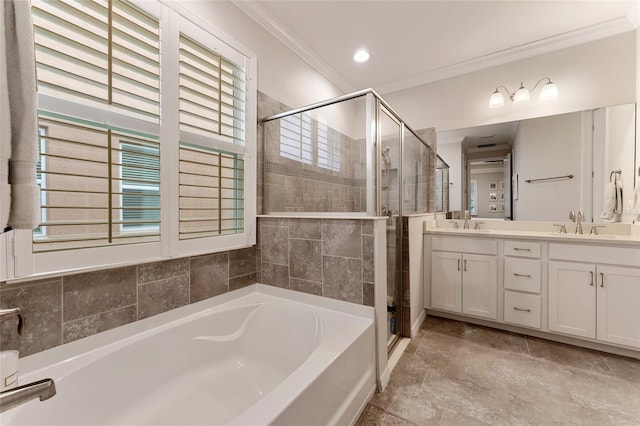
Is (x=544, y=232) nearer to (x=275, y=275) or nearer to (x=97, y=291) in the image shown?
(x=275, y=275)

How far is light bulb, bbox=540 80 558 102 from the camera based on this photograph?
7.70 feet

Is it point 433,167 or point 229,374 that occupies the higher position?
point 433,167

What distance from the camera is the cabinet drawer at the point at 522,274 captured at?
2141 millimetres

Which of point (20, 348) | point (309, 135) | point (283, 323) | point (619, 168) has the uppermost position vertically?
point (309, 135)

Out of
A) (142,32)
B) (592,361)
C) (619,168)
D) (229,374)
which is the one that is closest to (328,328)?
(229,374)

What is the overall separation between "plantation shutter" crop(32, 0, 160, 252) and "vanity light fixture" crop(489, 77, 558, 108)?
285 centimetres

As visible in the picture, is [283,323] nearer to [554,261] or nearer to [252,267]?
[252,267]

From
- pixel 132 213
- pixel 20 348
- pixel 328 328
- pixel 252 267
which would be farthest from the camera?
pixel 252 267

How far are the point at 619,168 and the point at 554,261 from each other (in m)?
1.01

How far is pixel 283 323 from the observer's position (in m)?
1.65

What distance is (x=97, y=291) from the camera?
3.99 feet

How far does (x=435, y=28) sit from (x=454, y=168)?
135cm

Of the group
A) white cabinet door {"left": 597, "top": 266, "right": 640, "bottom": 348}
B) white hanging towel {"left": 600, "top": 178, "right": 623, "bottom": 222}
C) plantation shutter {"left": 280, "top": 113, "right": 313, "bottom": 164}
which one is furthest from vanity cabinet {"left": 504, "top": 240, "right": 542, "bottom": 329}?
plantation shutter {"left": 280, "top": 113, "right": 313, "bottom": 164}

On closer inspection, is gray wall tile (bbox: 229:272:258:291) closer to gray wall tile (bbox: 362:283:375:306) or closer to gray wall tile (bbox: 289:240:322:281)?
gray wall tile (bbox: 289:240:322:281)
